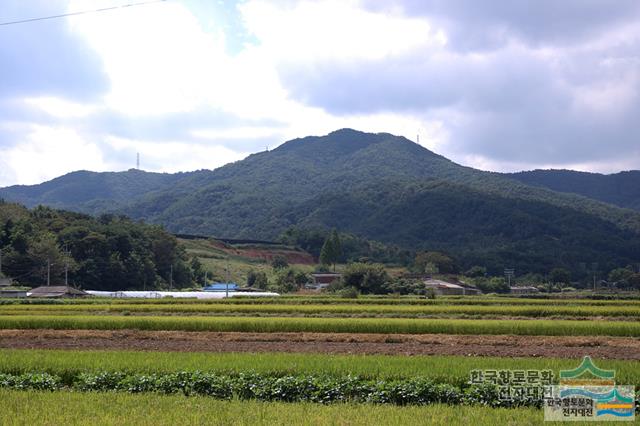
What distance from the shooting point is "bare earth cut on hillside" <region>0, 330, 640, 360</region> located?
80.9 feet

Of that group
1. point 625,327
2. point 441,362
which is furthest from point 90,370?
point 625,327

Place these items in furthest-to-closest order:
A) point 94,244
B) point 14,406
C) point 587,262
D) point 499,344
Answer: point 587,262 < point 94,244 < point 499,344 < point 14,406

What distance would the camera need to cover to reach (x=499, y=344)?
27453 mm

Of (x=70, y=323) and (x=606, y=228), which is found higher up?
(x=606, y=228)

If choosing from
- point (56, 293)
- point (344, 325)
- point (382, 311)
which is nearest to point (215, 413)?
point (344, 325)

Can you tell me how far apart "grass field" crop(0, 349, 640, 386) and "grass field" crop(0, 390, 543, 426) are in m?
2.14

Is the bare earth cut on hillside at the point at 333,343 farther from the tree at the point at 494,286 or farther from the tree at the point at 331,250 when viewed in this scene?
the tree at the point at 331,250

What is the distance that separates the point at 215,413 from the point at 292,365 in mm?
4415

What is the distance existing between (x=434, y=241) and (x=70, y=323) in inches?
5194

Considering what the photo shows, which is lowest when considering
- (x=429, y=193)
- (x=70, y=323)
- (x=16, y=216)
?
(x=70, y=323)

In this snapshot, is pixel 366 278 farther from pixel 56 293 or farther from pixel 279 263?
pixel 279 263

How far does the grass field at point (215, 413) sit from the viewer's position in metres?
12.6

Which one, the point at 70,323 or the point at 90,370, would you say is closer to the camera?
the point at 90,370

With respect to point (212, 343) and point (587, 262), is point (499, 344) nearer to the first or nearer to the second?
point (212, 343)
